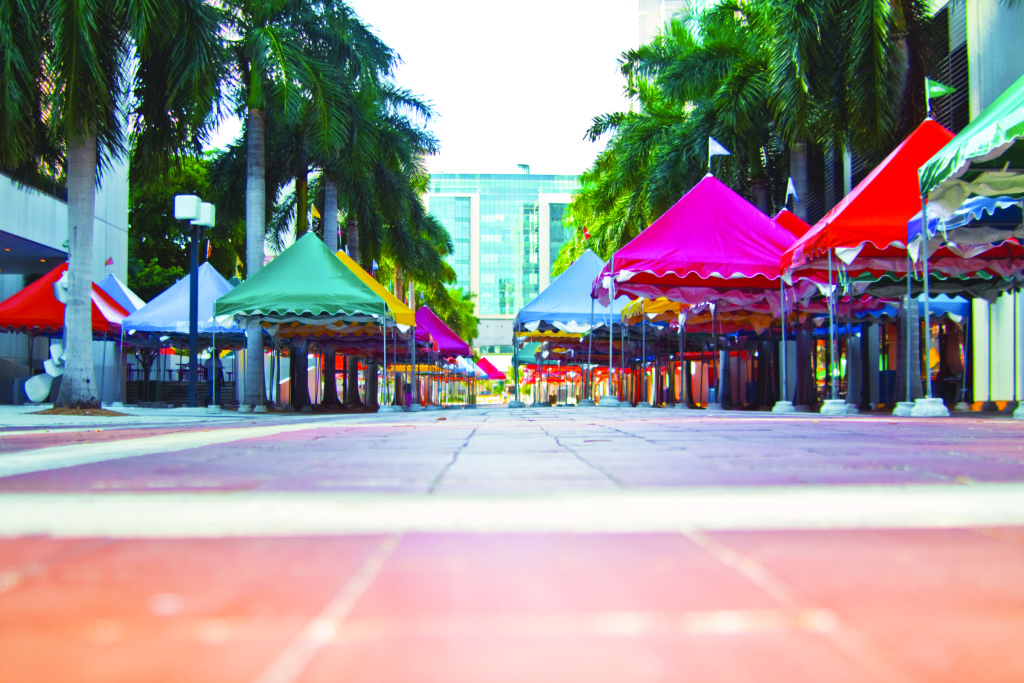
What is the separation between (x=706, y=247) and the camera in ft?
50.2

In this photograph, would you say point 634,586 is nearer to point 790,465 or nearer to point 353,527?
point 353,527

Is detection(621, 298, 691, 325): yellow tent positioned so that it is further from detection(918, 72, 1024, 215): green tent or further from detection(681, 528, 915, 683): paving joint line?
detection(681, 528, 915, 683): paving joint line

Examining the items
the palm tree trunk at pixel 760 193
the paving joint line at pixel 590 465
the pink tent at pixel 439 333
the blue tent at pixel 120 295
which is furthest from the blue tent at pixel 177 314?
the paving joint line at pixel 590 465

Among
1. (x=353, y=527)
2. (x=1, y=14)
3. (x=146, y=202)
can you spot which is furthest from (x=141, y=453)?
(x=146, y=202)

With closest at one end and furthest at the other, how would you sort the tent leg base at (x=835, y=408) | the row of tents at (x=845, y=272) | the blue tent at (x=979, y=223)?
1. the row of tents at (x=845, y=272)
2. the blue tent at (x=979, y=223)
3. the tent leg base at (x=835, y=408)

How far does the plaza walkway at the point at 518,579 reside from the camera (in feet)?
4.09

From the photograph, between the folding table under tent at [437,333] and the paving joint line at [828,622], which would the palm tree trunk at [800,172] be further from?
the paving joint line at [828,622]

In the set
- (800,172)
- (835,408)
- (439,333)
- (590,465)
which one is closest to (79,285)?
(835,408)

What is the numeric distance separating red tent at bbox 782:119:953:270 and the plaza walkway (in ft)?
29.1

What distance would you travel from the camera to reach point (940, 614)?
1.41 meters

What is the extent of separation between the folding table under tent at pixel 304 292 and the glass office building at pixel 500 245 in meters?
118

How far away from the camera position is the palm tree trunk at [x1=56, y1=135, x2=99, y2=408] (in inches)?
557

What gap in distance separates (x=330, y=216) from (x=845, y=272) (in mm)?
18417

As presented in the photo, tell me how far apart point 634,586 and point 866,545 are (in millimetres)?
689
